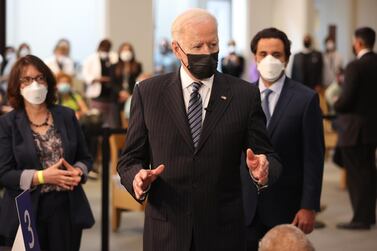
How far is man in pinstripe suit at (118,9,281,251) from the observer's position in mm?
2711

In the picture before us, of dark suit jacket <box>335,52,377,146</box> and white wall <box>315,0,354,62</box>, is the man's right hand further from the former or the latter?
white wall <box>315,0,354,62</box>

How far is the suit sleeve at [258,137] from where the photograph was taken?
2791mm

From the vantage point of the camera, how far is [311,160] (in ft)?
12.1

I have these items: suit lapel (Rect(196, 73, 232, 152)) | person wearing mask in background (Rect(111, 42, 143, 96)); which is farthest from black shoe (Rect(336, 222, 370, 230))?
person wearing mask in background (Rect(111, 42, 143, 96))

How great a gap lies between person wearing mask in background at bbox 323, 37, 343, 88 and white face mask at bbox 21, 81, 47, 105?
1076 centimetres

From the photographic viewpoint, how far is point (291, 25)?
61.2ft

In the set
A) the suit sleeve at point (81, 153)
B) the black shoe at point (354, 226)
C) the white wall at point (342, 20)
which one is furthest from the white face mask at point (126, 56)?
the white wall at point (342, 20)

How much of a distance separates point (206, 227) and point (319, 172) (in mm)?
1129

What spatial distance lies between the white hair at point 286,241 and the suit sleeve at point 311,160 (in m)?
1.12

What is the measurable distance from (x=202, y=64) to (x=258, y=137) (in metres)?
0.34

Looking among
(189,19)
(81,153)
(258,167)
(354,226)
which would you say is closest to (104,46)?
(354,226)

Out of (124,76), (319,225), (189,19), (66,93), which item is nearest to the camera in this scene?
(189,19)

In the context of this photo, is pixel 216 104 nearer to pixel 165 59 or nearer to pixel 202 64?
pixel 202 64

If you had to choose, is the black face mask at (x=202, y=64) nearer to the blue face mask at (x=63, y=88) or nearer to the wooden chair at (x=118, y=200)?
the wooden chair at (x=118, y=200)
